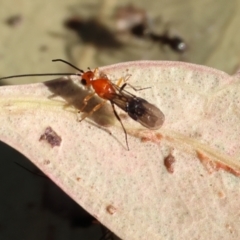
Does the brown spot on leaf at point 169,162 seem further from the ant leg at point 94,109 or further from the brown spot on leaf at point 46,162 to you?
the brown spot on leaf at point 46,162

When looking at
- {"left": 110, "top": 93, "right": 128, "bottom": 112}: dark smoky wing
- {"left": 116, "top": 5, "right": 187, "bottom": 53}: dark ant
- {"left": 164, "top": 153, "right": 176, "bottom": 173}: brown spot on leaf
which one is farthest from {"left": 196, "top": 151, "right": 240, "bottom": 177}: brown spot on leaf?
{"left": 116, "top": 5, "right": 187, "bottom": 53}: dark ant

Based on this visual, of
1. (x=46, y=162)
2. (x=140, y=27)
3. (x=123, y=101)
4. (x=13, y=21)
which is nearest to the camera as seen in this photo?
(x=46, y=162)

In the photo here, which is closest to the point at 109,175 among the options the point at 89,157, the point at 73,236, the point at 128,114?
the point at 89,157

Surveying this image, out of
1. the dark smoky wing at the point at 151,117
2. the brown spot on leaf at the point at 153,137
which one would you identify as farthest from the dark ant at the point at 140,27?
the brown spot on leaf at the point at 153,137

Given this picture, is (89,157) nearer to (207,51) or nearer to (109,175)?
(109,175)

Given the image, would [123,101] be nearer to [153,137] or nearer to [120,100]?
[120,100]

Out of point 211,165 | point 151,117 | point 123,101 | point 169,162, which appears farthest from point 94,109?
point 211,165
